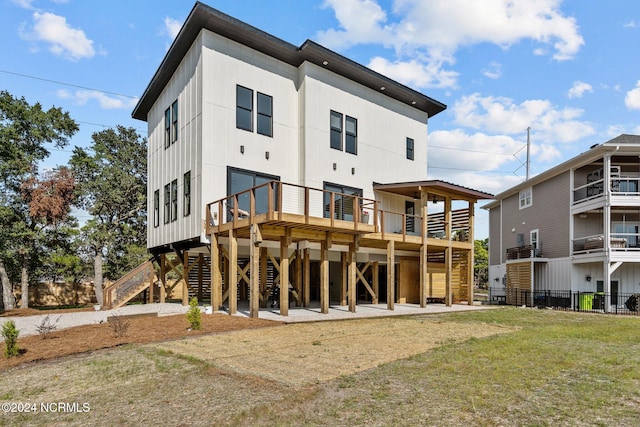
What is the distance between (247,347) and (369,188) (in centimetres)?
1218

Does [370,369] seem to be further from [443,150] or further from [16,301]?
[443,150]

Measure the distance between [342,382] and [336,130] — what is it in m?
13.8

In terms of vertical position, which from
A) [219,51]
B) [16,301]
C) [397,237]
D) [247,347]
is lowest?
[16,301]

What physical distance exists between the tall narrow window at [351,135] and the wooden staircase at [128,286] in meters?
10.6

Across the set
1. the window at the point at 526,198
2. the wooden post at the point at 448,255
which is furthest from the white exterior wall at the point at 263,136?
the window at the point at 526,198

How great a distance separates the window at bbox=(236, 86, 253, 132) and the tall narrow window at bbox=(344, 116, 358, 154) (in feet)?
15.2

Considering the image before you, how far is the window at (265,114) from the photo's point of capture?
16.5m

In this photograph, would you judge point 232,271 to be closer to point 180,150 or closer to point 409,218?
point 180,150

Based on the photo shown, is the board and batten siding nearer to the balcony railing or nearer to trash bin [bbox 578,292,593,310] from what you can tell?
trash bin [bbox 578,292,593,310]

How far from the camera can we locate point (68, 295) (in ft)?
86.9

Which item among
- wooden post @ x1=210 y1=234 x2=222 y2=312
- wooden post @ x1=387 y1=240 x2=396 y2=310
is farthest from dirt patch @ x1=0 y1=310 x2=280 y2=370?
wooden post @ x1=387 y1=240 x2=396 y2=310

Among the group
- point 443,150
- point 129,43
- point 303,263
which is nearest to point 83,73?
point 129,43

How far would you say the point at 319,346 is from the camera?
28.6ft

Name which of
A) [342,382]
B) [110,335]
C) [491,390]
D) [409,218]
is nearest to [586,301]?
[409,218]
